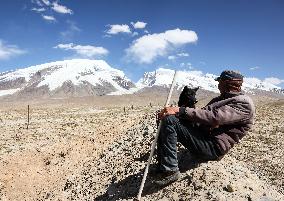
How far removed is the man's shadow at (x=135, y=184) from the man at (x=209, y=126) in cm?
55

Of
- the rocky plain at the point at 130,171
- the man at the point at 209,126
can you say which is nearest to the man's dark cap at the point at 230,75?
the man at the point at 209,126

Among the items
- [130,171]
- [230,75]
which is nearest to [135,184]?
[130,171]

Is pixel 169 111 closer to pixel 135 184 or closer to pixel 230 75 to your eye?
pixel 230 75

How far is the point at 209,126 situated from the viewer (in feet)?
27.5

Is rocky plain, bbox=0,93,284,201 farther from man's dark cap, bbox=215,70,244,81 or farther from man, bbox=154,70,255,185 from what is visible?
man's dark cap, bbox=215,70,244,81

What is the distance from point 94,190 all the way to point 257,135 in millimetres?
12819

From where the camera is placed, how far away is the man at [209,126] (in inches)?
313

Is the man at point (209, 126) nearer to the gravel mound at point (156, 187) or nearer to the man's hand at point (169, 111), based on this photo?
the man's hand at point (169, 111)

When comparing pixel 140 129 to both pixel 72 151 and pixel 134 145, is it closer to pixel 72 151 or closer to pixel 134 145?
pixel 134 145

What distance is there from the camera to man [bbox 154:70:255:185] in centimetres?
794

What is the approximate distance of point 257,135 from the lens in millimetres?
21953

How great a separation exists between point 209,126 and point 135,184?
2609mm

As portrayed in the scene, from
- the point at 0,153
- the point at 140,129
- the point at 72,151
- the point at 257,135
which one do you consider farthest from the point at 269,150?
the point at 0,153

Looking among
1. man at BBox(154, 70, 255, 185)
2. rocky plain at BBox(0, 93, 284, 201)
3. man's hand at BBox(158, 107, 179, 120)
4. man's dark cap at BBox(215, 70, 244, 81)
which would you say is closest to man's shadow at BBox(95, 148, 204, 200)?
rocky plain at BBox(0, 93, 284, 201)
